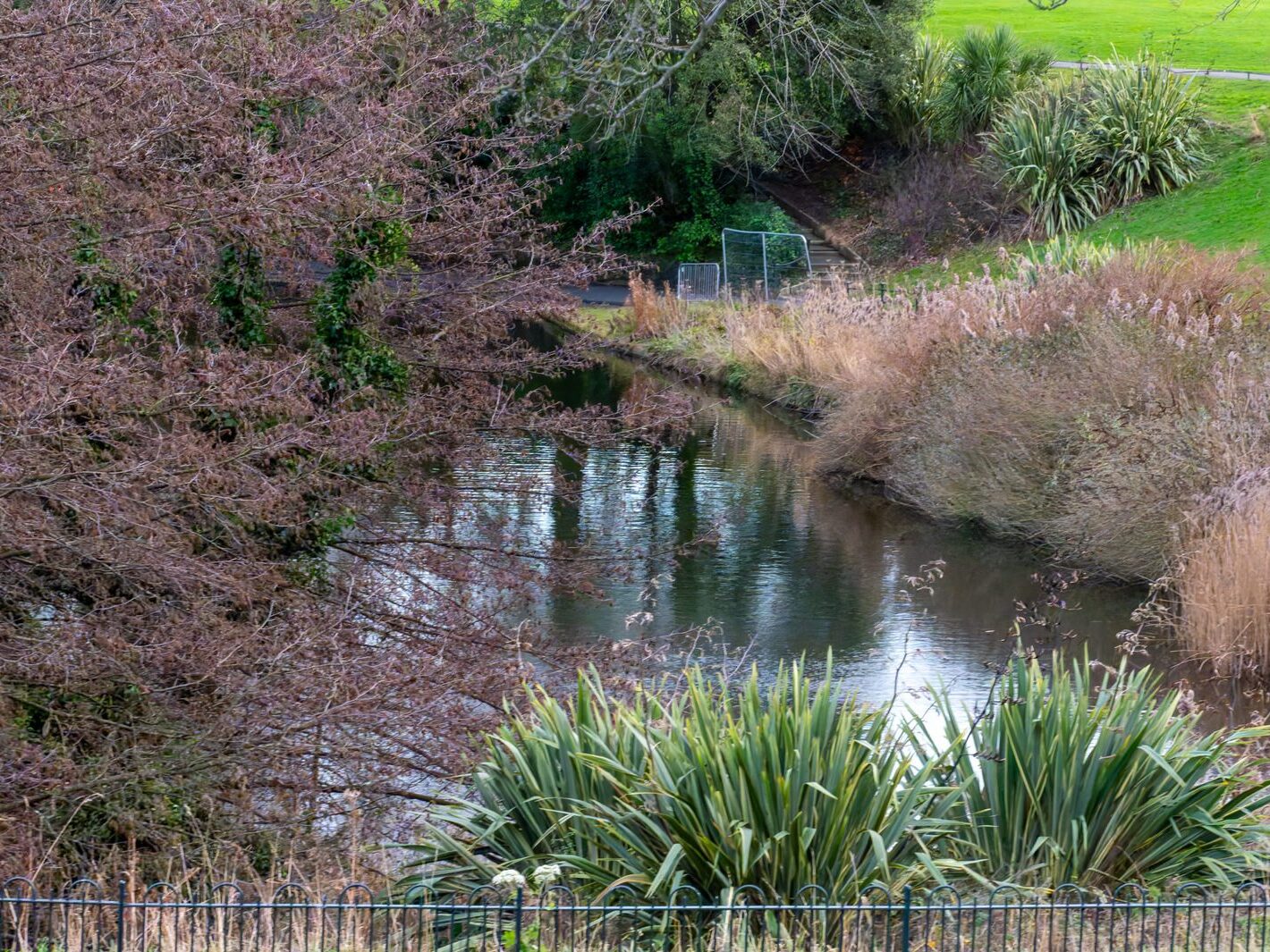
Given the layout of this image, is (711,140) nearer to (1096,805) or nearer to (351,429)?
(351,429)

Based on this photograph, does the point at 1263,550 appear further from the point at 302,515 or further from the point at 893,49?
the point at 893,49

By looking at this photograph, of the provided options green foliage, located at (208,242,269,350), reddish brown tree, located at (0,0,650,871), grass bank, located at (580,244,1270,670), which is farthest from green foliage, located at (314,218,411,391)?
grass bank, located at (580,244,1270,670)

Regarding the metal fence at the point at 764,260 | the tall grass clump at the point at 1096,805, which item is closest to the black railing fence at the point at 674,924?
the tall grass clump at the point at 1096,805

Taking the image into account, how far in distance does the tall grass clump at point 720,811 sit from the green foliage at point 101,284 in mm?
3341

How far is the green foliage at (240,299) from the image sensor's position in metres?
9.91

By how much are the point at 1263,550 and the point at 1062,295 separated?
22.3ft

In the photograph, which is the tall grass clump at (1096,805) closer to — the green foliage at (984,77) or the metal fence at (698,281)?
the metal fence at (698,281)

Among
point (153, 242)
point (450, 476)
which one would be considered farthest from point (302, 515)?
point (450, 476)

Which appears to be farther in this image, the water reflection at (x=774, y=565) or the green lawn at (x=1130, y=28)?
the green lawn at (x=1130, y=28)

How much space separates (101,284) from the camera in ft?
26.6

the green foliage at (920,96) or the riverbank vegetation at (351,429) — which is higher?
the green foliage at (920,96)

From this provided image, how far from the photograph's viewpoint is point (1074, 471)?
50.3 ft

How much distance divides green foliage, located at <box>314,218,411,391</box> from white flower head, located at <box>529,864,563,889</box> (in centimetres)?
558

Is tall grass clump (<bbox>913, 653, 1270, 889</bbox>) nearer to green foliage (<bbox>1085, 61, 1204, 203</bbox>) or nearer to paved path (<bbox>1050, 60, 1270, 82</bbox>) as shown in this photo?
green foliage (<bbox>1085, 61, 1204, 203</bbox>)
